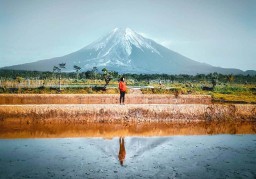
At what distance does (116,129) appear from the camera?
13141 mm

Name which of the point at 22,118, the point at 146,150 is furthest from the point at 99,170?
the point at 22,118

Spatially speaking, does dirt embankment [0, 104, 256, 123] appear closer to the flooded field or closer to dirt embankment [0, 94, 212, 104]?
the flooded field

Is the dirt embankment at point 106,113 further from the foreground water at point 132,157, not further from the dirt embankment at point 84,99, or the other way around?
the dirt embankment at point 84,99

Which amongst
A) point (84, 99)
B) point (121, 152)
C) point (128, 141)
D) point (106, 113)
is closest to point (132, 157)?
point (121, 152)

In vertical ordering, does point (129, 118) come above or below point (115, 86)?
below

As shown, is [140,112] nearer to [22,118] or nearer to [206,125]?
[206,125]

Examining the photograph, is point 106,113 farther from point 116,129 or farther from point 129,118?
point 116,129

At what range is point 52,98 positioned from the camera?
984 inches

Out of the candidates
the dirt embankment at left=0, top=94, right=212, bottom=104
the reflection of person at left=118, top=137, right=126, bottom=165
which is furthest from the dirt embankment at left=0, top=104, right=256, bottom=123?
the dirt embankment at left=0, top=94, right=212, bottom=104

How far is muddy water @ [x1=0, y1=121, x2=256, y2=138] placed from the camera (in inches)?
474

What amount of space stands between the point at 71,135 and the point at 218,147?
530cm

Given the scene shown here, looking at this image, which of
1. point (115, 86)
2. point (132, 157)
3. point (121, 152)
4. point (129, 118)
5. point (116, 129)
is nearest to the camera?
point (132, 157)

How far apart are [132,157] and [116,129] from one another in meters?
4.24

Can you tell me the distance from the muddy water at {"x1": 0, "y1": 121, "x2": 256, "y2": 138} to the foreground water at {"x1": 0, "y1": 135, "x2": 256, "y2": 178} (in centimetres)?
88
